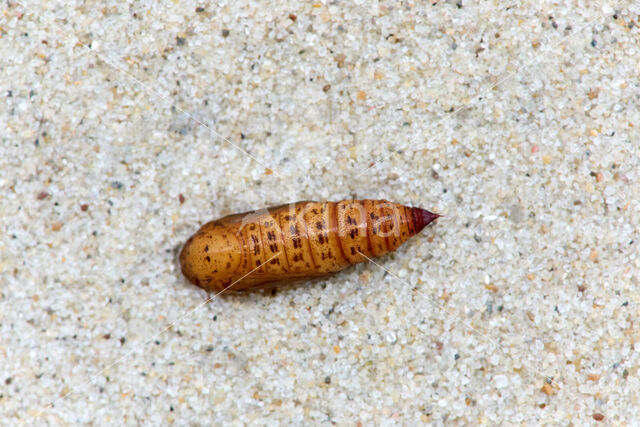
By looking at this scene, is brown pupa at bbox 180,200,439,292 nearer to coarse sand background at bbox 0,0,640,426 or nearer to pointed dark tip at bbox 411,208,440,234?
pointed dark tip at bbox 411,208,440,234

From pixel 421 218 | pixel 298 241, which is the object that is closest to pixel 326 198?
pixel 298 241

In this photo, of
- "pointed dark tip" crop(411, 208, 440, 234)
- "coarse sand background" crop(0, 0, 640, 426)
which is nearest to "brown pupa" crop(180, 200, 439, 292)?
"pointed dark tip" crop(411, 208, 440, 234)

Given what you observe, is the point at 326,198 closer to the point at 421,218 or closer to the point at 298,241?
the point at 298,241

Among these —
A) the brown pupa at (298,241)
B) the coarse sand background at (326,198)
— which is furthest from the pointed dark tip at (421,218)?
the coarse sand background at (326,198)

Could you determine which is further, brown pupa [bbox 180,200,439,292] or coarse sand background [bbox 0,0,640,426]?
coarse sand background [bbox 0,0,640,426]

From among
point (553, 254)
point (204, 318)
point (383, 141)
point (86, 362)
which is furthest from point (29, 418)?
point (553, 254)

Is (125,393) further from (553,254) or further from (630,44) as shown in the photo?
(630,44)

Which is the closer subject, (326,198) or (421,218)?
(421,218)
